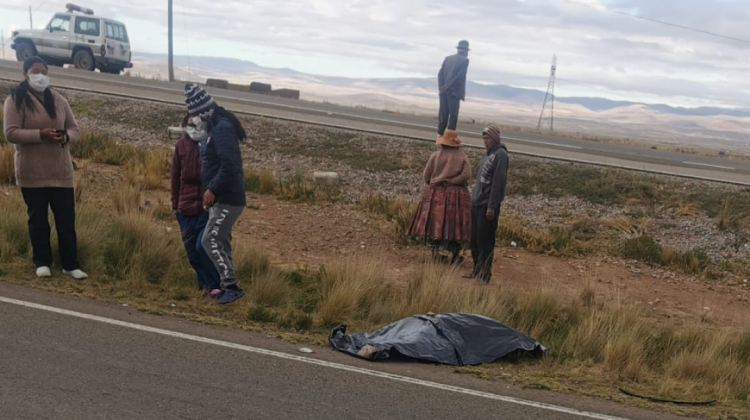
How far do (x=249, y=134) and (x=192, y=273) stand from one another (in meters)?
9.79

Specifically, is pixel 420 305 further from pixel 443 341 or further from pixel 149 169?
pixel 149 169

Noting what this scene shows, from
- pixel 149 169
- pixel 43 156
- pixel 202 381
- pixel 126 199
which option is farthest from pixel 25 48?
pixel 202 381

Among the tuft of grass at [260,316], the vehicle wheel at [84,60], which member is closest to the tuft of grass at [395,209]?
the tuft of grass at [260,316]

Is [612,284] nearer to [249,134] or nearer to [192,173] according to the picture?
[192,173]

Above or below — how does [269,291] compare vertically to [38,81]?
below

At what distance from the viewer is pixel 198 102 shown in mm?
6926

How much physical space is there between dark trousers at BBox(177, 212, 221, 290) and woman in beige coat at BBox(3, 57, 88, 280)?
3.59 feet

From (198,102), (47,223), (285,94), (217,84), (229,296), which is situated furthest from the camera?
(285,94)

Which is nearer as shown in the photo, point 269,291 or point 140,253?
point 269,291

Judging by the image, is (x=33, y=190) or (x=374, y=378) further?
(x=33, y=190)

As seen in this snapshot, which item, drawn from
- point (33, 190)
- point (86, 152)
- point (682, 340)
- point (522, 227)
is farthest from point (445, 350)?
point (86, 152)

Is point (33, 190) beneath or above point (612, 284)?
above

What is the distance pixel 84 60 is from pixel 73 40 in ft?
2.57

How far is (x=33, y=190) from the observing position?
290 inches
